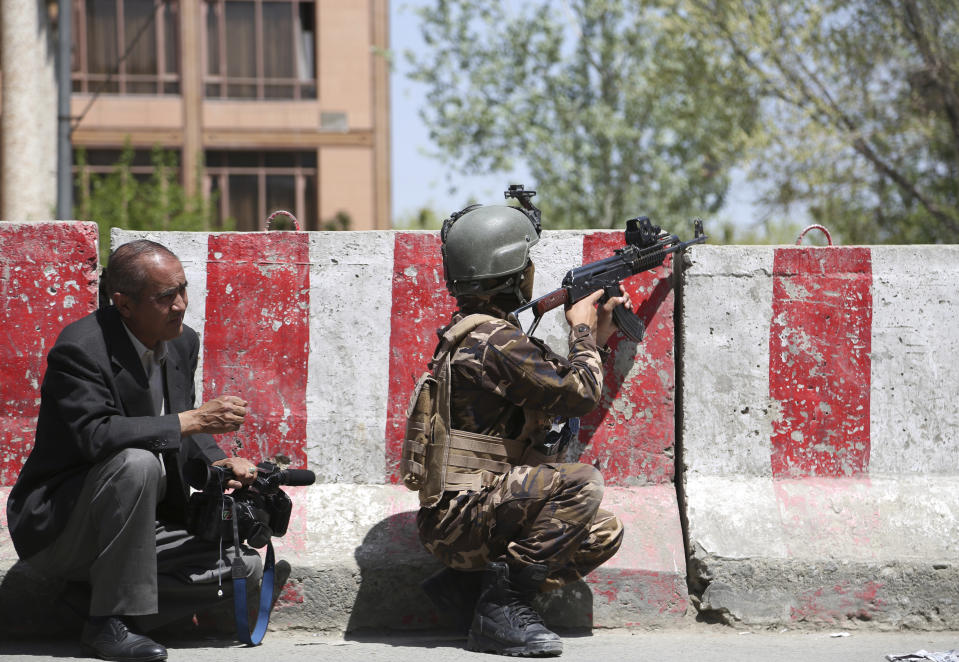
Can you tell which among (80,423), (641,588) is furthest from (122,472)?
(641,588)

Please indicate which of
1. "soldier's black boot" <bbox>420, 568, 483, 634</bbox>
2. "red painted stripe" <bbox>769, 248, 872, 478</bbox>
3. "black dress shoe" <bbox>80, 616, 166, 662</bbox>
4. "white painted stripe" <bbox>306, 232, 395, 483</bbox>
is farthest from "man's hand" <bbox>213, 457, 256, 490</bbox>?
"red painted stripe" <bbox>769, 248, 872, 478</bbox>

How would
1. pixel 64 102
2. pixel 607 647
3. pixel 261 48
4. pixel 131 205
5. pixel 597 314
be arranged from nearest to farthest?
pixel 607 647, pixel 597 314, pixel 64 102, pixel 131 205, pixel 261 48

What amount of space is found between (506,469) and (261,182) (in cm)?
2608

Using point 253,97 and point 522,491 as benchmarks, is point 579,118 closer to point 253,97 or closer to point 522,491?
point 253,97

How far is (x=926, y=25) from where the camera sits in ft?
58.9

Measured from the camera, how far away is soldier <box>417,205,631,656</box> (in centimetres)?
388

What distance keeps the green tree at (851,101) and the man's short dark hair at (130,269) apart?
15912 millimetres

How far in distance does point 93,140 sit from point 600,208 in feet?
41.0

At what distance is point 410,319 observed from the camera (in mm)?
4531

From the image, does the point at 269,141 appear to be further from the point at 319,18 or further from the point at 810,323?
the point at 810,323

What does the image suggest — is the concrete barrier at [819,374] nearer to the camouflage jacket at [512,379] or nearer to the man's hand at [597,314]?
the man's hand at [597,314]

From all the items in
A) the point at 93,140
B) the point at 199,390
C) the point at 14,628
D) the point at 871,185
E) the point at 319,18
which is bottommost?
the point at 14,628

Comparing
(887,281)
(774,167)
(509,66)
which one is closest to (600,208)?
(509,66)

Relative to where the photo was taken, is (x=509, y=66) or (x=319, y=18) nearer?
(x=509, y=66)
